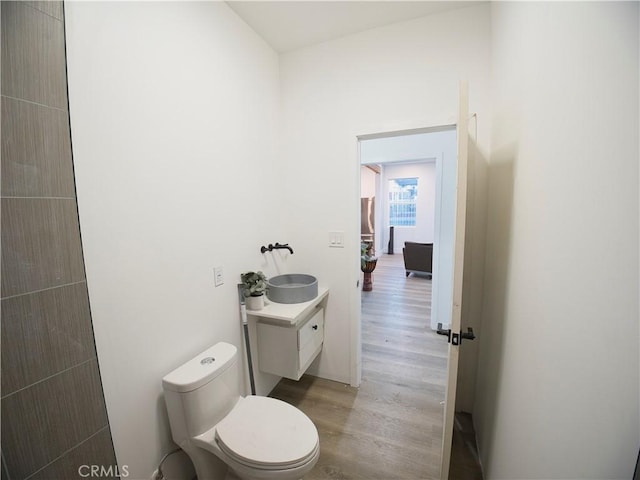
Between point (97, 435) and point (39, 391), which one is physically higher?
point (39, 391)

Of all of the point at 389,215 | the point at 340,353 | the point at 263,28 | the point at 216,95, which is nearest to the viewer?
the point at 216,95

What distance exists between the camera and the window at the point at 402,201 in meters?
7.81

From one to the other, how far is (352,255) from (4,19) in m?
1.91

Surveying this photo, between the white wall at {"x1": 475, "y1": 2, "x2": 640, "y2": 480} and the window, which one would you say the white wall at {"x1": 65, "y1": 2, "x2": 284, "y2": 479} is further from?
the window

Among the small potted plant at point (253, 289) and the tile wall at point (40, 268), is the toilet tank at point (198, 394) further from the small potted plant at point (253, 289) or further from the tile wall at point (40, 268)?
the small potted plant at point (253, 289)

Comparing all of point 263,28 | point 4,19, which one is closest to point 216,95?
point 263,28

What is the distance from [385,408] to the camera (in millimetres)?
1952

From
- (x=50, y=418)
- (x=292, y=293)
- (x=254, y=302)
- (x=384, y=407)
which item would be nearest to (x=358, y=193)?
Result: (x=292, y=293)

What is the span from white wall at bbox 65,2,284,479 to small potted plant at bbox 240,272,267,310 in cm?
7

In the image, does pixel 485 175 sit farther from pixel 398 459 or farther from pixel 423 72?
pixel 398 459

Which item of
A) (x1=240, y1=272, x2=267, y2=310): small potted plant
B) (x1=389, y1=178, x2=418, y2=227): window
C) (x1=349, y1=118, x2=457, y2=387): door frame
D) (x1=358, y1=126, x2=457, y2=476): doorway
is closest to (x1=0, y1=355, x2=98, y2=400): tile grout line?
(x1=240, y1=272, x2=267, y2=310): small potted plant

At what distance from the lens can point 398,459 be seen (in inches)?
60.8

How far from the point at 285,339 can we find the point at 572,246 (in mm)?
1643

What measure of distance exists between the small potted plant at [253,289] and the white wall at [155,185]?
75 mm
